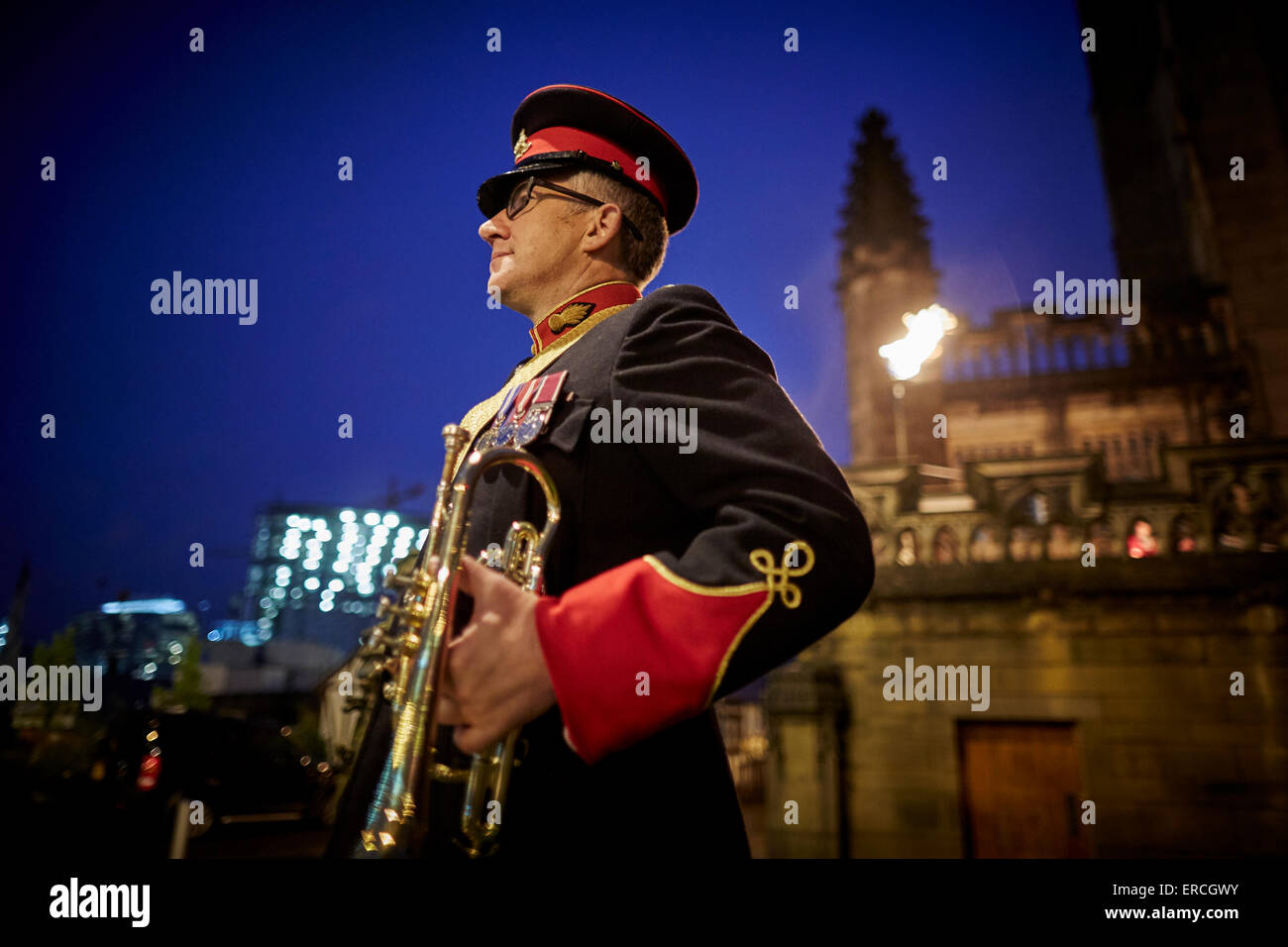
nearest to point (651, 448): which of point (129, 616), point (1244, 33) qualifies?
point (1244, 33)

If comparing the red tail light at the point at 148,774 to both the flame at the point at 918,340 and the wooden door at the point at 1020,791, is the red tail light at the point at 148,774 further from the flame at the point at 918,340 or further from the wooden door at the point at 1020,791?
the flame at the point at 918,340

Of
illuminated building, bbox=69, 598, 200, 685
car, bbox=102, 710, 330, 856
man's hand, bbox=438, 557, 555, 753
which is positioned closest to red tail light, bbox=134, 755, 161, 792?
car, bbox=102, 710, 330, 856

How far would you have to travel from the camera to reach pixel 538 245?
2256mm

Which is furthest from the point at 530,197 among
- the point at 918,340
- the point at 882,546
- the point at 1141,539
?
the point at 918,340

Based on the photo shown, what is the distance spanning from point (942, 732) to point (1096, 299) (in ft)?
41.3

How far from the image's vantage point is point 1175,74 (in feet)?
52.7

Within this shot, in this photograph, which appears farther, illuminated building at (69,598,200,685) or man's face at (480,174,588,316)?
illuminated building at (69,598,200,685)

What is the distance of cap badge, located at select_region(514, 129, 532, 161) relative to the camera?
2.45 m

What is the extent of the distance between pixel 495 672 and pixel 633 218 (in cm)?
167

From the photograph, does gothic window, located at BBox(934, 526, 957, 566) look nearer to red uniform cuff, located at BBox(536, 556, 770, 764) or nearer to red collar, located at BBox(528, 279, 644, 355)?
red collar, located at BBox(528, 279, 644, 355)

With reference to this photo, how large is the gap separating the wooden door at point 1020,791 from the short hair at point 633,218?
26.3 ft

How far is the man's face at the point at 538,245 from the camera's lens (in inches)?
88.9

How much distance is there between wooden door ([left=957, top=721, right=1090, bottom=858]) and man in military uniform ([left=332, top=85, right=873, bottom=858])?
7.82 metres

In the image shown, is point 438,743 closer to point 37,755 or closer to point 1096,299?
point 1096,299
